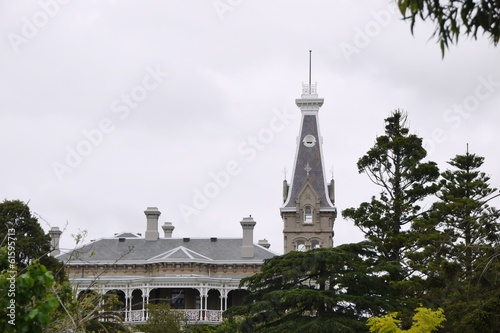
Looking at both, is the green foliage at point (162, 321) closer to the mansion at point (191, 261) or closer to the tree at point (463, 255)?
the mansion at point (191, 261)

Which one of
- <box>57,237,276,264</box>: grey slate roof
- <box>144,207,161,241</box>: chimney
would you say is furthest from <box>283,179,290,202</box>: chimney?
<box>144,207,161,241</box>: chimney

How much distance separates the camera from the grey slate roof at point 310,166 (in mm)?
68062

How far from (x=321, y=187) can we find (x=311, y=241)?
4.46 meters

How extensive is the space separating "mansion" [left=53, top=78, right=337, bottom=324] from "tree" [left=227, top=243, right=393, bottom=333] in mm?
24825

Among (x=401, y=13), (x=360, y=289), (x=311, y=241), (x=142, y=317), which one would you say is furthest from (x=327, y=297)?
(x=311, y=241)

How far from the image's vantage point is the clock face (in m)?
69.1

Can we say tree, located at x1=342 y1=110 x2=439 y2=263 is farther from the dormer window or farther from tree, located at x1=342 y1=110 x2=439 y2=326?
the dormer window

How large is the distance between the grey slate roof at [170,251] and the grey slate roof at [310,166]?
343 inches

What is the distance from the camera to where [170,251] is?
5922 centimetres

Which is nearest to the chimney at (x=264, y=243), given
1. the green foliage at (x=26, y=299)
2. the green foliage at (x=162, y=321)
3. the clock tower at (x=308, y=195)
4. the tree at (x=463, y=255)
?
the clock tower at (x=308, y=195)

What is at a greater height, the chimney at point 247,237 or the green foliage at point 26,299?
the chimney at point 247,237

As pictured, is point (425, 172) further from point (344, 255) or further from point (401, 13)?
point (401, 13)

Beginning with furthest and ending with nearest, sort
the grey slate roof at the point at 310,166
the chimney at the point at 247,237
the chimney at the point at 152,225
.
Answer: the grey slate roof at the point at 310,166
the chimney at the point at 152,225
the chimney at the point at 247,237

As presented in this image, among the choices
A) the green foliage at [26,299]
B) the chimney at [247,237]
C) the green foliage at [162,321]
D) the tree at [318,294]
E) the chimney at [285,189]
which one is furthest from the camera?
the chimney at [285,189]
